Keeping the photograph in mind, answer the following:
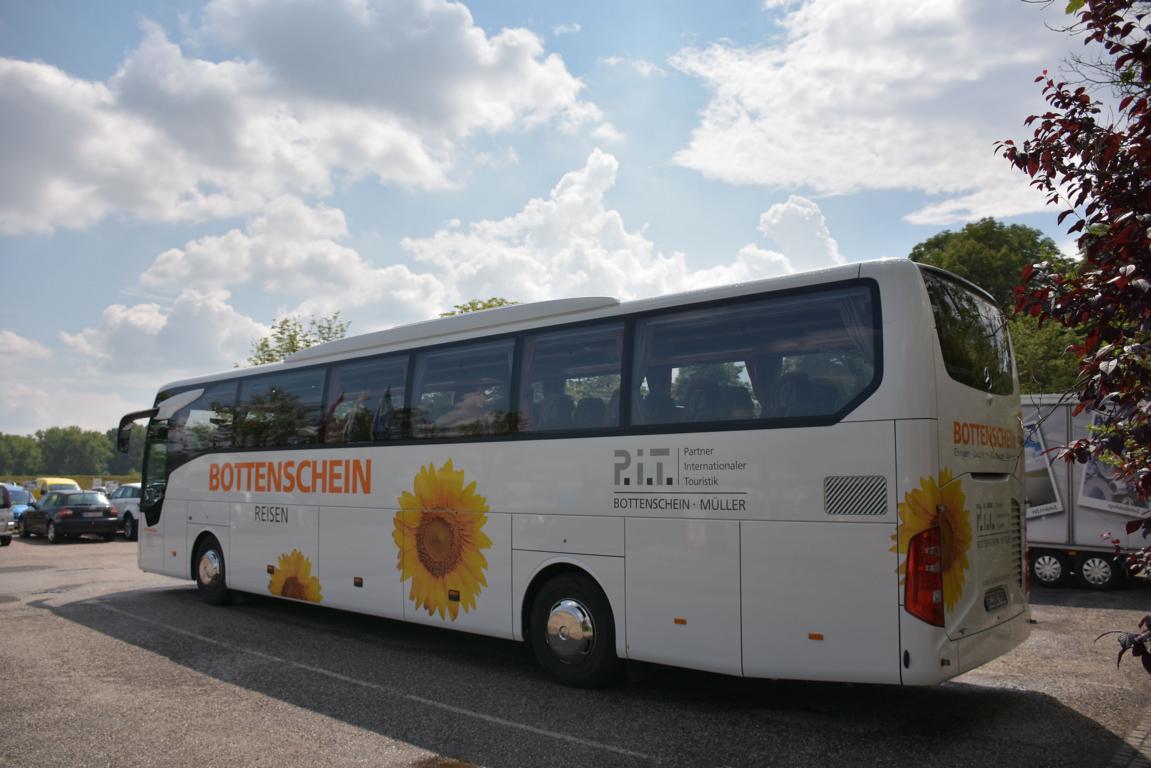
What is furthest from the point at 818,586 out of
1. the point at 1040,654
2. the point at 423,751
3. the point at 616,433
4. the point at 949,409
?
the point at 1040,654

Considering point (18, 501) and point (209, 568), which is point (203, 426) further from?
point (18, 501)

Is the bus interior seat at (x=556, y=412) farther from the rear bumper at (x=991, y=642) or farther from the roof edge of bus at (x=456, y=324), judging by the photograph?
the rear bumper at (x=991, y=642)

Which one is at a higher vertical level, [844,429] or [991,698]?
[844,429]

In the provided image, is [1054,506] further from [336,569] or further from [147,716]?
[147,716]

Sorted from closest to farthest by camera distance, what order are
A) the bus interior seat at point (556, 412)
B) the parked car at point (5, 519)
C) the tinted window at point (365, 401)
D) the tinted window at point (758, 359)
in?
the tinted window at point (758, 359) < the bus interior seat at point (556, 412) < the tinted window at point (365, 401) < the parked car at point (5, 519)

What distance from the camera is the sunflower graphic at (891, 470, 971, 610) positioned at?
5.95m

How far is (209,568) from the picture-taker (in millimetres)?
13016

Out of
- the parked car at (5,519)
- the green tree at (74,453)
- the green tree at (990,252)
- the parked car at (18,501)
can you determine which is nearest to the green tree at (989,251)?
the green tree at (990,252)

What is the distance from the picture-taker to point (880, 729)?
6473 millimetres

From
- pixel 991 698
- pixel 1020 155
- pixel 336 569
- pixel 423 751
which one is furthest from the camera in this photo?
pixel 336 569

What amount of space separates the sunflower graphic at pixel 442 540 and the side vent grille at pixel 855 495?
3703mm

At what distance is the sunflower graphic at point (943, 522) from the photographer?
5.95 metres

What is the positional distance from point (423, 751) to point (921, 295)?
476 centimetres

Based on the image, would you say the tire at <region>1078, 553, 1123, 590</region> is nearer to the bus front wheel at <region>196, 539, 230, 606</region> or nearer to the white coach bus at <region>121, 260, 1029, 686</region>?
the white coach bus at <region>121, 260, 1029, 686</region>
